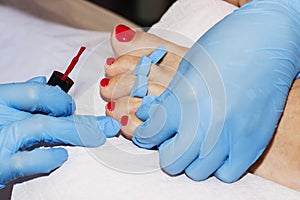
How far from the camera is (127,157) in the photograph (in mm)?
878

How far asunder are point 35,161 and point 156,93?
0.29 meters

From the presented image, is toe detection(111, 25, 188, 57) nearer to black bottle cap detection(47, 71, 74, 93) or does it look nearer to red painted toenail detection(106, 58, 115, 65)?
red painted toenail detection(106, 58, 115, 65)

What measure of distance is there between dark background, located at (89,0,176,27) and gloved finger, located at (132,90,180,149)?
127 cm

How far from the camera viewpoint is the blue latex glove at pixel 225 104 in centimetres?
80

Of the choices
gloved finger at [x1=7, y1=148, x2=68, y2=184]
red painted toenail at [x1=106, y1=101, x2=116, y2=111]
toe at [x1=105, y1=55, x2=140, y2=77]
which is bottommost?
red painted toenail at [x1=106, y1=101, x2=116, y2=111]

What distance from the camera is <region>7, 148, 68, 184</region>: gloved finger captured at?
831 millimetres

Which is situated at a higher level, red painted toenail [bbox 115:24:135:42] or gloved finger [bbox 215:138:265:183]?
red painted toenail [bbox 115:24:135:42]

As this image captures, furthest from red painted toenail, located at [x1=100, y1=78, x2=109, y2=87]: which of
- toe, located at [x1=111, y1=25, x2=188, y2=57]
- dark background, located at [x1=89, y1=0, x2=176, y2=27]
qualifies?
dark background, located at [x1=89, y1=0, x2=176, y2=27]

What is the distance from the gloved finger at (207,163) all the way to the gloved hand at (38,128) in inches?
6.8

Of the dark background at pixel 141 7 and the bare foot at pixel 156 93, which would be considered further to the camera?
the dark background at pixel 141 7

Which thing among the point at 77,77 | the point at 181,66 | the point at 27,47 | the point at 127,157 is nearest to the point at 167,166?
the point at 127,157

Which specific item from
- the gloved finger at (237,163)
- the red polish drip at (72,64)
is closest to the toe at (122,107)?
the red polish drip at (72,64)

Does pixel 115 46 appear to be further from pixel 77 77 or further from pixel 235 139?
pixel 235 139

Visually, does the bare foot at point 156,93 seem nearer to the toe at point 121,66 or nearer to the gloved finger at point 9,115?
the toe at point 121,66
